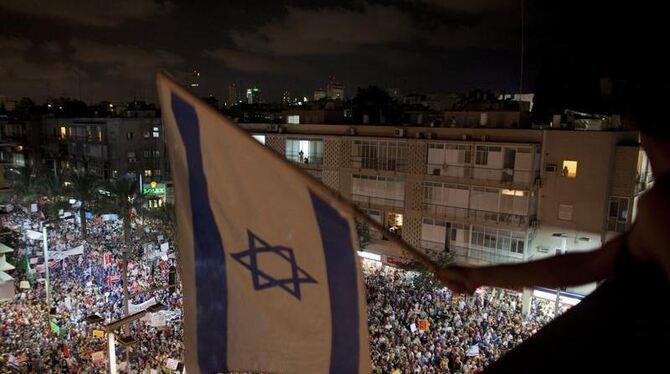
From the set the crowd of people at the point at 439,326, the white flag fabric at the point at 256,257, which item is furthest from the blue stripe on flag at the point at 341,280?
the crowd of people at the point at 439,326

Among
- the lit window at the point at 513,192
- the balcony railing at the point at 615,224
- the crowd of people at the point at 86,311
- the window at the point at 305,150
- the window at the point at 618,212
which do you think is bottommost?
the crowd of people at the point at 86,311

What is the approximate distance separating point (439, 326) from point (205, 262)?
16.7 metres

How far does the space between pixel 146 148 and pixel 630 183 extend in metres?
50.4

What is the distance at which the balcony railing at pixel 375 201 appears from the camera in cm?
3144

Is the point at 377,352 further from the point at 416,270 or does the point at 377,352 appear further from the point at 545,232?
the point at 545,232

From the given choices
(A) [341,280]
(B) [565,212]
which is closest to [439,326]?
(B) [565,212]

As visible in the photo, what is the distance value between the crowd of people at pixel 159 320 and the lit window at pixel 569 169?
6810 millimetres

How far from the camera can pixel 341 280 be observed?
4.04 metres

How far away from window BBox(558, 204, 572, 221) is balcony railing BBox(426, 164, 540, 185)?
2.02 m

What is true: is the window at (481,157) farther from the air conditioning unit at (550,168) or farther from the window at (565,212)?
the window at (565,212)

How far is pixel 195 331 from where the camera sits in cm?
492

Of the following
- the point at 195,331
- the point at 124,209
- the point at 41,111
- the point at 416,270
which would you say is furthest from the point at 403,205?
the point at 41,111

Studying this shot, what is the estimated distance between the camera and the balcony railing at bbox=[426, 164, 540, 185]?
1033 inches

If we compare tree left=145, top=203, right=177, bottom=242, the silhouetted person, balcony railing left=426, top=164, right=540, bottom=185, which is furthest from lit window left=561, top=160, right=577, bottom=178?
the silhouetted person
